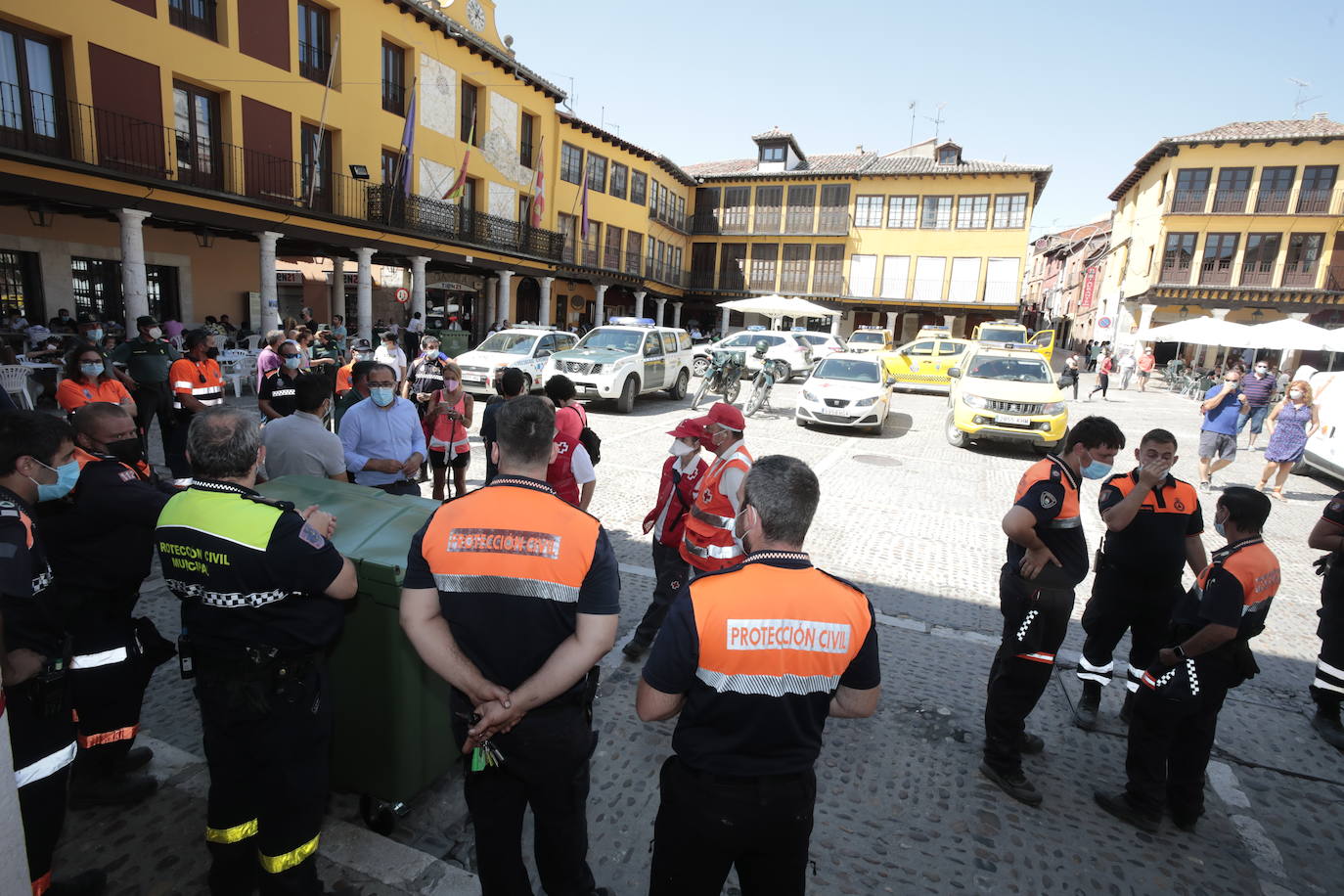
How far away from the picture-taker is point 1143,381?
2747 centimetres

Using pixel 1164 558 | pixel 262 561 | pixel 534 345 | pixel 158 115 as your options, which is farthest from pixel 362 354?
pixel 1164 558

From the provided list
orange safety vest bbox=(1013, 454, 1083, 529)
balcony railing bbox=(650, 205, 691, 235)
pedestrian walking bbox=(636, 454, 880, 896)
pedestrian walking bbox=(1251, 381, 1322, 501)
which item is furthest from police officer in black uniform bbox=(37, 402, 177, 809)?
balcony railing bbox=(650, 205, 691, 235)

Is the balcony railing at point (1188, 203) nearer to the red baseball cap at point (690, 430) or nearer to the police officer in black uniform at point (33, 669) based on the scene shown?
the red baseball cap at point (690, 430)

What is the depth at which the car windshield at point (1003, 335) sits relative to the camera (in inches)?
951

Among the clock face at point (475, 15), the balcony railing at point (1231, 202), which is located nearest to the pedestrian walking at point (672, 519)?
the clock face at point (475, 15)

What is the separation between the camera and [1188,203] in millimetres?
33125

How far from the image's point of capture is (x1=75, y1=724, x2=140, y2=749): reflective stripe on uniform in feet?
9.54

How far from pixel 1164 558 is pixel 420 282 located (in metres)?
22.0

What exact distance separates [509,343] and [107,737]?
521 inches

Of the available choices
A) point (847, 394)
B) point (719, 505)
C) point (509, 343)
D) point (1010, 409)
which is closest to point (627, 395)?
point (509, 343)

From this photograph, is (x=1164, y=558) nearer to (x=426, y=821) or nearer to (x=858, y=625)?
(x=858, y=625)

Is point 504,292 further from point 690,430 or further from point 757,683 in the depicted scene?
point 757,683

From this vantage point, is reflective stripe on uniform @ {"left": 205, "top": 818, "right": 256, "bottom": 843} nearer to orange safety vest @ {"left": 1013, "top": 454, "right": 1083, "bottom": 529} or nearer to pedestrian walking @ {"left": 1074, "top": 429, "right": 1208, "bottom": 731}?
orange safety vest @ {"left": 1013, "top": 454, "right": 1083, "bottom": 529}

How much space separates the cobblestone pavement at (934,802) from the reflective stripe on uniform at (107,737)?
297 mm
